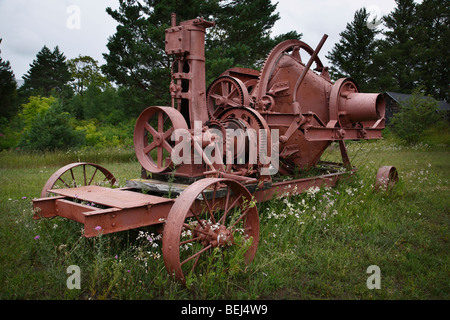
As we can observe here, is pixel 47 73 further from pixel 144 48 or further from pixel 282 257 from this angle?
pixel 282 257

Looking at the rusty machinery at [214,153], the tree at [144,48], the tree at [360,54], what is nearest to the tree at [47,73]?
the tree at [144,48]

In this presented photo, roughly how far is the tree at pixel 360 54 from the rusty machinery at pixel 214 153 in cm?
2411

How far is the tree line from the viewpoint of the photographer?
46.4 ft

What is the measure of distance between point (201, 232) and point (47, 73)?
131ft

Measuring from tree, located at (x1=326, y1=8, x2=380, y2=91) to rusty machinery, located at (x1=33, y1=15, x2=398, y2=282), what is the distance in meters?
24.1

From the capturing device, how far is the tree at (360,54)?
1126 inches

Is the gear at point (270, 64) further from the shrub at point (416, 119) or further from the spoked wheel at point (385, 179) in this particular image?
the shrub at point (416, 119)

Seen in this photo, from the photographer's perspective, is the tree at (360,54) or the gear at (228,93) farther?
the tree at (360,54)

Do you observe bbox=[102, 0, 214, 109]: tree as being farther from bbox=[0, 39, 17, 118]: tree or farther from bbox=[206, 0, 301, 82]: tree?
bbox=[0, 39, 17, 118]: tree

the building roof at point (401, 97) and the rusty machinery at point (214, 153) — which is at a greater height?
the building roof at point (401, 97)

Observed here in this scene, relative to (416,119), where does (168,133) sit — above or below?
below

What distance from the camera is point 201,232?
3.23m

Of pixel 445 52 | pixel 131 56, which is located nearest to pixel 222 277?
pixel 131 56

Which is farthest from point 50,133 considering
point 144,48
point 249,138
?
point 249,138
